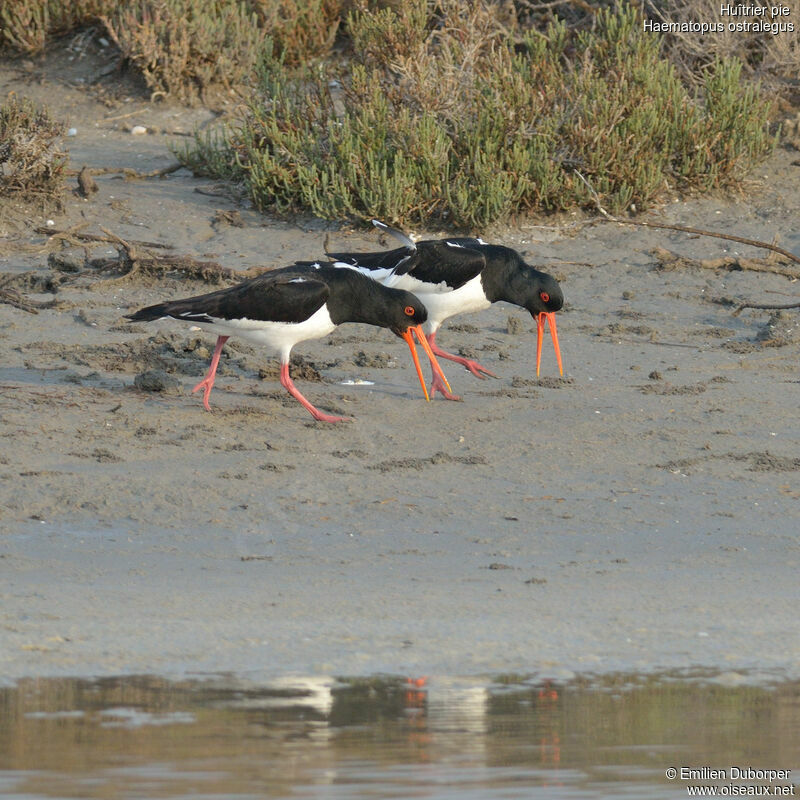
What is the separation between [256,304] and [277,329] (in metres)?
0.19

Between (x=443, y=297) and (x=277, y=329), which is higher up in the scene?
(x=277, y=329)

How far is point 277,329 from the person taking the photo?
26.0ft

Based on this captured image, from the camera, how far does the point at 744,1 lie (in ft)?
43.4

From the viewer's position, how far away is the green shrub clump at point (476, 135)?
11156 millimetres

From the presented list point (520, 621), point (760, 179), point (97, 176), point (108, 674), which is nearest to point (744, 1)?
point (760, 179)

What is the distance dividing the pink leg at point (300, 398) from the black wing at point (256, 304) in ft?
1.22

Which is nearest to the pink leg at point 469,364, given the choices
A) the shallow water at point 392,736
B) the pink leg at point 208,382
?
the pink leg at point 208,382

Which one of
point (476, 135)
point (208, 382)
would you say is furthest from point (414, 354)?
point (476, 135)

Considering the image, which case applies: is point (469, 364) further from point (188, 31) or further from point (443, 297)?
point (188, 31)

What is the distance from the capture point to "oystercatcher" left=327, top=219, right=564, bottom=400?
891 centimetres

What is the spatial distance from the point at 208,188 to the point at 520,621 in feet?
24.8

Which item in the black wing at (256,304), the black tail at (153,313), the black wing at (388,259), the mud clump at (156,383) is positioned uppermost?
the black wing at (256,304)

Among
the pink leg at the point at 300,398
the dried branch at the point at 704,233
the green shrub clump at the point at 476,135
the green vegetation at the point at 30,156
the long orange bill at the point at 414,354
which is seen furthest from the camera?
the green shrub clump at the point at 476,135

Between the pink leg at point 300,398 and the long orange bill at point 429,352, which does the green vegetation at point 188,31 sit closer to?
the long orange bill at point 429,352
